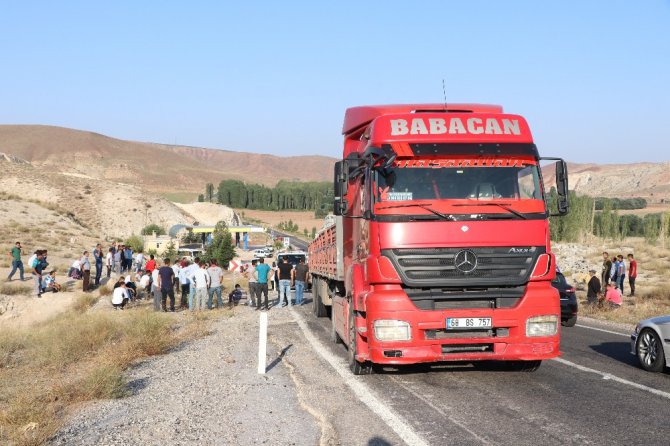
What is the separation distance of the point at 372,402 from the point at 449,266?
1993 mm

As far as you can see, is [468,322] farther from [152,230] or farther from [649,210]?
[649,210]

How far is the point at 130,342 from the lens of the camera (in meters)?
13.6

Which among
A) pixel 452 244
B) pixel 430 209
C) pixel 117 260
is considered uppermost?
pixel 430 209

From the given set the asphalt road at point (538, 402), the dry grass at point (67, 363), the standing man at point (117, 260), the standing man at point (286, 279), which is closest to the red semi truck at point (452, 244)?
the asphalt road at point (538, 402)

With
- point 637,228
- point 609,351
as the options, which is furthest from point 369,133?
point 637,228

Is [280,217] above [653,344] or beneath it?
above

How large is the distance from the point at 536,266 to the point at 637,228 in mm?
92734

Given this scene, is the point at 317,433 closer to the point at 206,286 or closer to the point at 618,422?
the point at 618,422

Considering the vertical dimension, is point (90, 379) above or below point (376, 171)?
below

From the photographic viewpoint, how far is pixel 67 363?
1362 cm

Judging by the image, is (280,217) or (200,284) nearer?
(200,284)

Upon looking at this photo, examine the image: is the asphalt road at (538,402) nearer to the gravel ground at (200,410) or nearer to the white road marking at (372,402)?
the white road marking at (372,402)

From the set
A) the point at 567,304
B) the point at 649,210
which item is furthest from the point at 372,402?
the point at 649,210

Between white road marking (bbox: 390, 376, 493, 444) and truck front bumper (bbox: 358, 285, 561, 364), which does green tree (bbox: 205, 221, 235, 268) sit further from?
truck front bumper (bbox: 358, 285, 561, 364)
